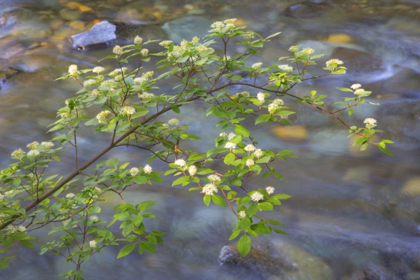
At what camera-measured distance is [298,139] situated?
4.97m

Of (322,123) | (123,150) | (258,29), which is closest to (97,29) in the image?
(258,29)

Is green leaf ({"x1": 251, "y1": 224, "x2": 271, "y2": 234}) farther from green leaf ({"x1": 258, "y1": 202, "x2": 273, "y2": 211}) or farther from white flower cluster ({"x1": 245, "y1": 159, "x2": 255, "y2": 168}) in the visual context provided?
white flower cluster ({"x1": 245, "y1": 159, "x2": 255, "y2": 168})

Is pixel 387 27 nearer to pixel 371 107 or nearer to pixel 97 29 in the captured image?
pixel 371 107

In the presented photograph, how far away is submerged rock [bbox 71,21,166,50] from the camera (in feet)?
23.6

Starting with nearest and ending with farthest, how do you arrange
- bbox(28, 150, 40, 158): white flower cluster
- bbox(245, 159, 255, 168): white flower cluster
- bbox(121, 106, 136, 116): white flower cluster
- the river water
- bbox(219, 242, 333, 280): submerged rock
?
bbox(245, 159, 255, 168): white flower cluster, bbox(121, 106, 136, 116): white flower cluster, bbox(28, 150, 40, 158): white flower cluster, bbox(219, 242, 333, 280): submerged rock, the river water

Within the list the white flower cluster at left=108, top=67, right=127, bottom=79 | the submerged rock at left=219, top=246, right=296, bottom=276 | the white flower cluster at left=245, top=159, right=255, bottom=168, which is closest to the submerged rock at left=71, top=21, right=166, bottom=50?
the submerged rock at left=219, top=246, right=296, bottom=276

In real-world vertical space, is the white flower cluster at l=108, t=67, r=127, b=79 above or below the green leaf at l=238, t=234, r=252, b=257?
above

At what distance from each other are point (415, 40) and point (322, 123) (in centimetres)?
274

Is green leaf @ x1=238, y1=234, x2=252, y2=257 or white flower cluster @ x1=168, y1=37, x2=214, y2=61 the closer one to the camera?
green leaf @ x1=238, y1=234, x2=252, y2=257

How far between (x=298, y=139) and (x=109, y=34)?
12.8 ft

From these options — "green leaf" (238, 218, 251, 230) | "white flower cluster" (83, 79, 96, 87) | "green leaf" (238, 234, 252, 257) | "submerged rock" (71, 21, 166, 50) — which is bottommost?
"submerged rock" (71, 21, 166, 50)

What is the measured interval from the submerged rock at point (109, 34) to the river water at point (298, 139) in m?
0.18

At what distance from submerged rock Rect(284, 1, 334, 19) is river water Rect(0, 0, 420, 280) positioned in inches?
1.4

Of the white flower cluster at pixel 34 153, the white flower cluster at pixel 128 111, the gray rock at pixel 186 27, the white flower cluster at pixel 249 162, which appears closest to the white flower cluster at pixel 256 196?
the white flower cluster at pixel 249 162
